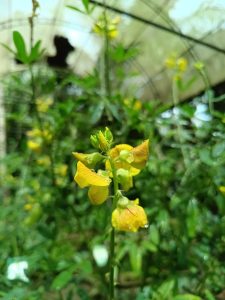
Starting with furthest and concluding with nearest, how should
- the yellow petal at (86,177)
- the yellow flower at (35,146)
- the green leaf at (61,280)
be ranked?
the yellow flower at (35,146) < the green leaf at (61,280) < the yellow petal at (86,177)

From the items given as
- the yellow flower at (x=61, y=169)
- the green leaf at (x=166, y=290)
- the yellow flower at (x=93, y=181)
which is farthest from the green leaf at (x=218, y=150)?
the yellow flower at (x=61, y=169)

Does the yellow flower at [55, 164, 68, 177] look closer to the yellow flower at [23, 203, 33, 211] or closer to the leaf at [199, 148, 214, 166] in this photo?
the yellow flower at [23, 203, 33, 211]

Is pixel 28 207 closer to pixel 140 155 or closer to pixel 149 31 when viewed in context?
pixel 140 155

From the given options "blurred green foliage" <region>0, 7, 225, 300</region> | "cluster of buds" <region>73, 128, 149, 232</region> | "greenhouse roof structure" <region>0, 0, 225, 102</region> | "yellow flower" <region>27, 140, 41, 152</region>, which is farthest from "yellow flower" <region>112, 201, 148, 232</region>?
"greenhouse roof structure" <region>0, 0, 225, 102</region>

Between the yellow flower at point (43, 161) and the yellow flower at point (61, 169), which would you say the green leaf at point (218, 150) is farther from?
the yellow flower at point (43, 161)

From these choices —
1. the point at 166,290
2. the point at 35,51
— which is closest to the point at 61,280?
the point at 166,290
